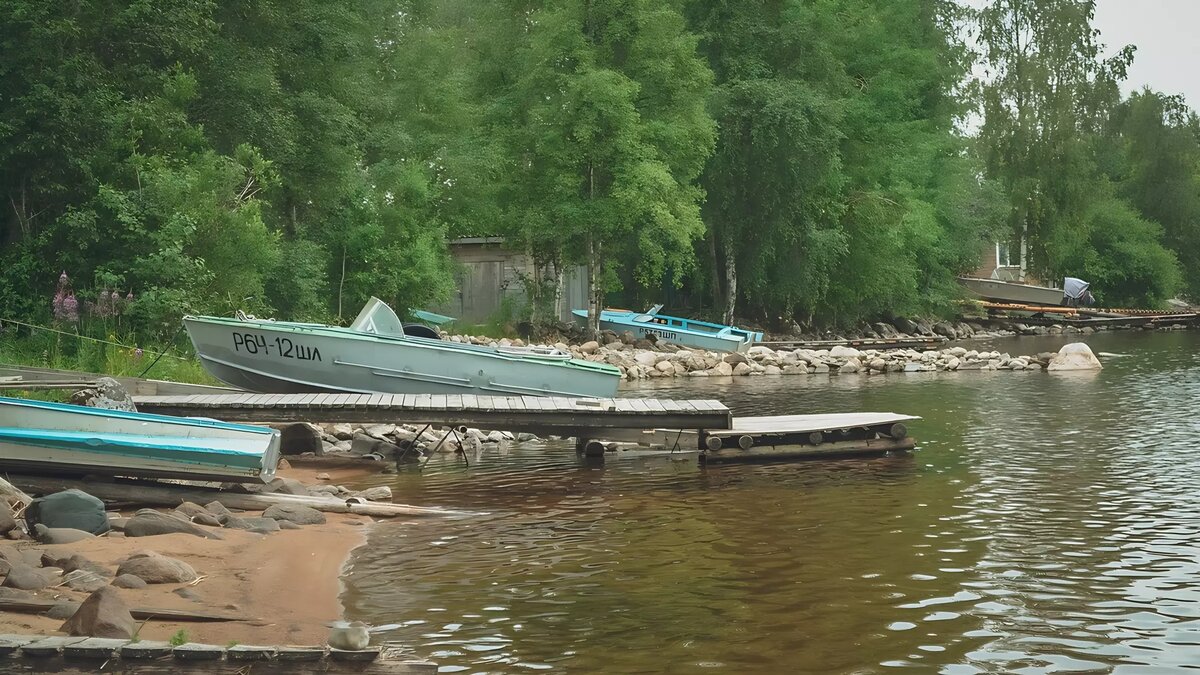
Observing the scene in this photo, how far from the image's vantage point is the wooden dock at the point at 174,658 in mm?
6562

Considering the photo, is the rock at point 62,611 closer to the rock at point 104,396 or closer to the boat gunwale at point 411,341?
the rock at point 104,396

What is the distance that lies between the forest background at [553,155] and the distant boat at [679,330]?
Result: 124cm

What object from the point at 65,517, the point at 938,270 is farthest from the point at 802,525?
the point at 938,270

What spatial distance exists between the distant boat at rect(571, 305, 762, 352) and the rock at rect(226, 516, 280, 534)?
24.7 m

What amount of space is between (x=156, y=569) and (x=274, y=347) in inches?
383

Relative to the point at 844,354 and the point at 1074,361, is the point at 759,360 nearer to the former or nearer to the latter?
the point at 844,354

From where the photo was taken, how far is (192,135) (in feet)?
73.7

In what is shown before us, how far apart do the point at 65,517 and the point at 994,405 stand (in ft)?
59.6

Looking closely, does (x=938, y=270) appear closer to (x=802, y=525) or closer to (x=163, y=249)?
(x=163, y=249)

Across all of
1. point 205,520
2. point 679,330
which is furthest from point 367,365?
point 679,330

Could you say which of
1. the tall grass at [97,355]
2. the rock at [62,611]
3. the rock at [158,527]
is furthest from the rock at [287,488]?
the tall grass at [97,355]

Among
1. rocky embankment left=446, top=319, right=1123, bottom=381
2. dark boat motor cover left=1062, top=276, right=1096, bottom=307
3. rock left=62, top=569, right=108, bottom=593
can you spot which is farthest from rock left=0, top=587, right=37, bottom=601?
dark boat motor cover left=1062, top=276, right=1096, bottom=307

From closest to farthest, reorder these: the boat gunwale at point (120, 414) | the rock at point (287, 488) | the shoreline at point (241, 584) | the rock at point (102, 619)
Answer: the rock at point (102, 619)
the shoreline at point (241, 584)
the boat gunwale at point (120, 414)
the rock at point (287, 488)

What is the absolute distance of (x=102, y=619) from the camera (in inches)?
278
